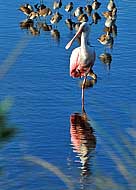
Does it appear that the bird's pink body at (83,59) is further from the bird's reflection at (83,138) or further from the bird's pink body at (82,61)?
the bird's reflection at (83,138)

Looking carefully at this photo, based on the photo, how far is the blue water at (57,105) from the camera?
803 cm

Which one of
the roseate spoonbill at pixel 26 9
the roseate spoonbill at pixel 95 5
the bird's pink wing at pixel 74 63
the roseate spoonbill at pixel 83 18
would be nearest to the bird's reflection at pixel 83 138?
the bird's pink wing at pixel 74 63

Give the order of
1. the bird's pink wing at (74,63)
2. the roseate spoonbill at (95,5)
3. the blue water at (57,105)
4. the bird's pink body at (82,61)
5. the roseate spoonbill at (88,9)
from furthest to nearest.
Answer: the roseate spoonbill at (88,9)
the roseate spoonbill at (95,5)
the bird's pink body at (82,61)
the bird's pink wing at (74,63)
the blue water at (57,105)

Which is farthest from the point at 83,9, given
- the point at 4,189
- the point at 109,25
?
the point at 4,189

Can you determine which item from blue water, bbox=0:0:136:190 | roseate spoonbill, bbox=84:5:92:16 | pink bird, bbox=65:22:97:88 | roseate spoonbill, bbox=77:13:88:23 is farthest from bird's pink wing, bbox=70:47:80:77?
roseate spoonbill, bbox=84:5:92:16

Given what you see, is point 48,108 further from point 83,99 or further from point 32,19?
point 32,19

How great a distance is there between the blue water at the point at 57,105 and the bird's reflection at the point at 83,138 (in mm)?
64

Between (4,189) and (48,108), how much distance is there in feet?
12.1

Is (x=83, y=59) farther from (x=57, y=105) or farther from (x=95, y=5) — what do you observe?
(x=95, y=5)

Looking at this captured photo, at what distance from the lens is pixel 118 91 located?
12.3m

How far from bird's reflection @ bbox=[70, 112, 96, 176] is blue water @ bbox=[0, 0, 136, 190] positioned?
0.06 meters

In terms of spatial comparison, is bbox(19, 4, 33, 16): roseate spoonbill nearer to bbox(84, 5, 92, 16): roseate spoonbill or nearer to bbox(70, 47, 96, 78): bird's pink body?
bbox(84, 5, 92, 16): roseate spoonbill

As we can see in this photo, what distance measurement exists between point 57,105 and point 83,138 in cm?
136

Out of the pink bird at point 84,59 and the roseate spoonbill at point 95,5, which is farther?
the roseate spoonbill at point 95,5
